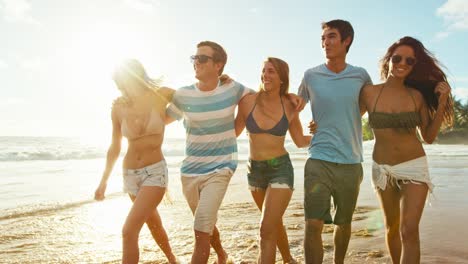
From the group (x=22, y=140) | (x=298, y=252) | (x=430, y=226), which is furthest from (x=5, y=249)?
(x=22, y=140)

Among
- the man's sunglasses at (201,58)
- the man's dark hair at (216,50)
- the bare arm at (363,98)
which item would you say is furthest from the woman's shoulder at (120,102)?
the bare arm at (363,98)

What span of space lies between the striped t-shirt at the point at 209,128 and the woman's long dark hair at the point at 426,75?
5.57 feet

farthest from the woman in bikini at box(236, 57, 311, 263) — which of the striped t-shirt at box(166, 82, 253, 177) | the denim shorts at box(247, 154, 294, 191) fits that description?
the striped t-shirt at box(166, 82, 253, 177)

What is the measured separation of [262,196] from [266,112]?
88 cm

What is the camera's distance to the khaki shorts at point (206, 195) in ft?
14.8

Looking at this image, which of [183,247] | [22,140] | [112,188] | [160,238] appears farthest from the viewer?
[22,140]

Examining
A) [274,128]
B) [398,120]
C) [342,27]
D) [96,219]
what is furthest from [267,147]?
[96,219]

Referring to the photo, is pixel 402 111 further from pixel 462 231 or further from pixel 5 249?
pixel 5 249

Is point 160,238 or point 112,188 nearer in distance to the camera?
point 160,238

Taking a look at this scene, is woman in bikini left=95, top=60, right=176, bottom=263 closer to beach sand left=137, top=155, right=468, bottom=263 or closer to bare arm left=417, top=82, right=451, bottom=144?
beach sand left=137, top=155, right=468, bottom=263

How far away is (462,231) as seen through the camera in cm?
692

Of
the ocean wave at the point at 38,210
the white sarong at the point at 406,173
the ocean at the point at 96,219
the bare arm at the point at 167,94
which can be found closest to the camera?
the white sarong at the point at 406,173

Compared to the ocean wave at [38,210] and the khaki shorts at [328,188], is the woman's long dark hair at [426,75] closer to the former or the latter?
the khaki shorts at [328,188]

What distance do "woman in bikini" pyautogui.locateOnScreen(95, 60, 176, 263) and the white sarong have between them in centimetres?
224
